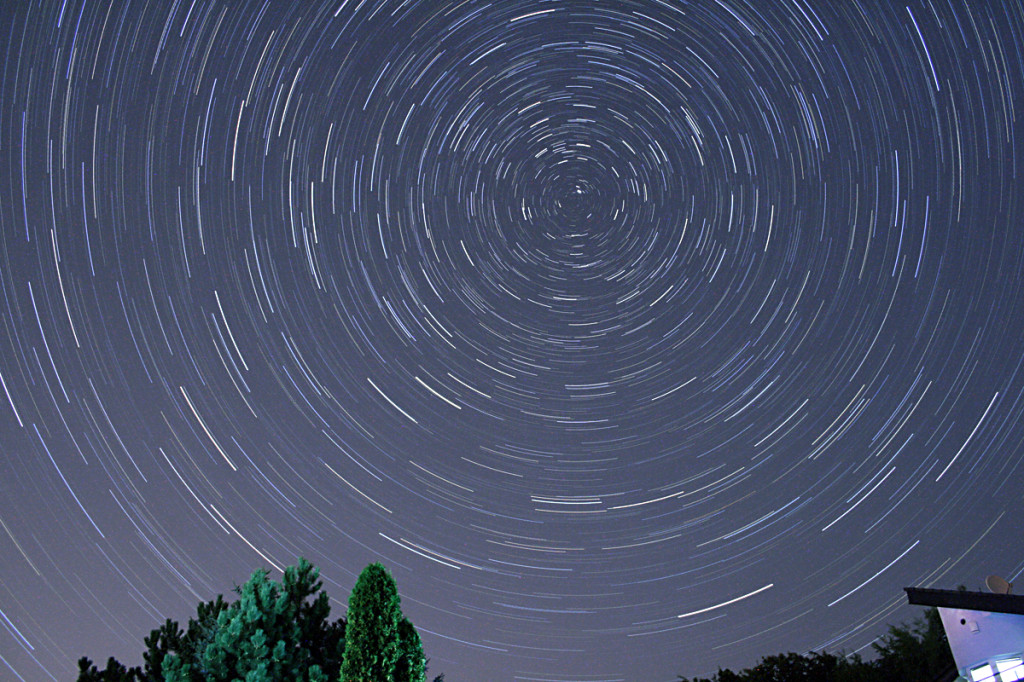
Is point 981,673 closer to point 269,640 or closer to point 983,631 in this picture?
point 983,631

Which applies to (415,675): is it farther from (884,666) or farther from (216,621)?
(884,666)

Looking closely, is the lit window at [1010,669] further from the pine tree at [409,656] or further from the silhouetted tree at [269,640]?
the silhouetted tree at [269,640]

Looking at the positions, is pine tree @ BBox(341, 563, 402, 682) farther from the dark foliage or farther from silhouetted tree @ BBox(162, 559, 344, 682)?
the dark foliage

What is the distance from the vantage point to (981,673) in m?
10.2

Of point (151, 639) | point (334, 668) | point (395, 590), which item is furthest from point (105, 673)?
point (395, 590)

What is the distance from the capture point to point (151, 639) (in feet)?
42.7

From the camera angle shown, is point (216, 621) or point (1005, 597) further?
point (216, 621)

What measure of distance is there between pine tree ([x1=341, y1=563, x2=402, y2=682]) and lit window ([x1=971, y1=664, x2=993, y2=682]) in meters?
8.38

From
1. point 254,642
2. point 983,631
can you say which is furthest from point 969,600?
point 254,642

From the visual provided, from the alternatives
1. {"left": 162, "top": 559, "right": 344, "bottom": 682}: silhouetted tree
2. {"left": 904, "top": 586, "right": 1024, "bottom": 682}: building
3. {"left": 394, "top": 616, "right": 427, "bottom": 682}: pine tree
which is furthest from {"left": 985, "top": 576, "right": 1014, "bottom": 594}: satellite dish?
{"left": 162, "top": 559, "right": 344, "bottom": 682}: silhouetted tree

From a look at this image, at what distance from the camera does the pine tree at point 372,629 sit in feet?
36.6

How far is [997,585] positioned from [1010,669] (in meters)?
1.64

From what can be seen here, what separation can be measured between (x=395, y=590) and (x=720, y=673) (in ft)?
54.9

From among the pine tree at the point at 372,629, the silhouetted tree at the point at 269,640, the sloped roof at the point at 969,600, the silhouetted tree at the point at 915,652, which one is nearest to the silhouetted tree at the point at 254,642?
the silhouetted tree at the point at 269,640
